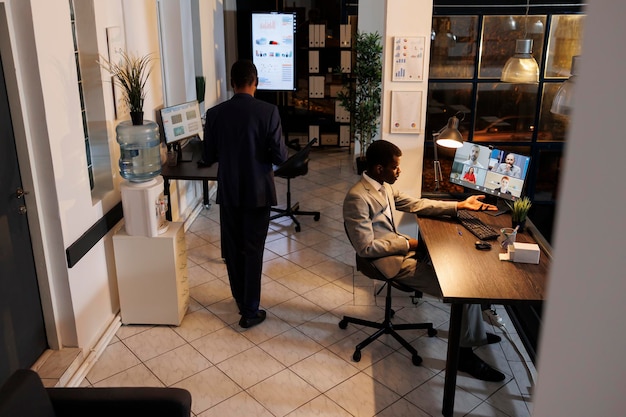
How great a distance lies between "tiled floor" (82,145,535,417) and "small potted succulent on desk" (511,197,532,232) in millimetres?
814

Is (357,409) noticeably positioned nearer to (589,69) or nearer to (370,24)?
(589,69)

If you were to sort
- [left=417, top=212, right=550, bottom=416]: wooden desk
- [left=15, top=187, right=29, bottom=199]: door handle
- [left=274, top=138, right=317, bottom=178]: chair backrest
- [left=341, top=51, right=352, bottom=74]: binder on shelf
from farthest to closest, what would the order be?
[left=341, top=51, right=352, bottom=74]: binder on shelf → [left=274, top=138, right=317, bottom=178]: chair backrest → [left=15, top=187, right=29, bottom=199]: door handle → [left=417, top=212, right=550, bottom=416]: wooden desk

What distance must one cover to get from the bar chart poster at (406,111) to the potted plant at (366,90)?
3275 mm

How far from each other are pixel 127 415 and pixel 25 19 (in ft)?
6.81

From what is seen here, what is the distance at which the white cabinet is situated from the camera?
4141mm

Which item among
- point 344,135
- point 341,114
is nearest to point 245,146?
point 341,114

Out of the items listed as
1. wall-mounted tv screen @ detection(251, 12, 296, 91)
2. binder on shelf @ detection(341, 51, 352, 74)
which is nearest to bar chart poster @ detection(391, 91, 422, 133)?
wall-mounted tv screen @ detection(251, 12, 296, 91)

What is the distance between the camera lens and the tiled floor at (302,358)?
3.54m

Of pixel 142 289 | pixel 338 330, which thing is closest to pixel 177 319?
pixel 142 289

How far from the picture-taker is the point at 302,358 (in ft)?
13.1

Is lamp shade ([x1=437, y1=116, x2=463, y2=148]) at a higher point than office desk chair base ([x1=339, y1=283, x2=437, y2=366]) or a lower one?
higher

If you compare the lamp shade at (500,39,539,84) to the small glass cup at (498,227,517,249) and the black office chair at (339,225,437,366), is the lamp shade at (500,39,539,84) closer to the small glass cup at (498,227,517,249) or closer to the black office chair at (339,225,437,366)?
the small glass cup at (498,227,517,249)

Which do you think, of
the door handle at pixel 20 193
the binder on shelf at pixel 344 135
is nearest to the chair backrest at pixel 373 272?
the door handle at pixel 20 193

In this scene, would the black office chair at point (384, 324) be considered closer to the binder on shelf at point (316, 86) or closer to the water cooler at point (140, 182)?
the water cooler at point (140, 182)
